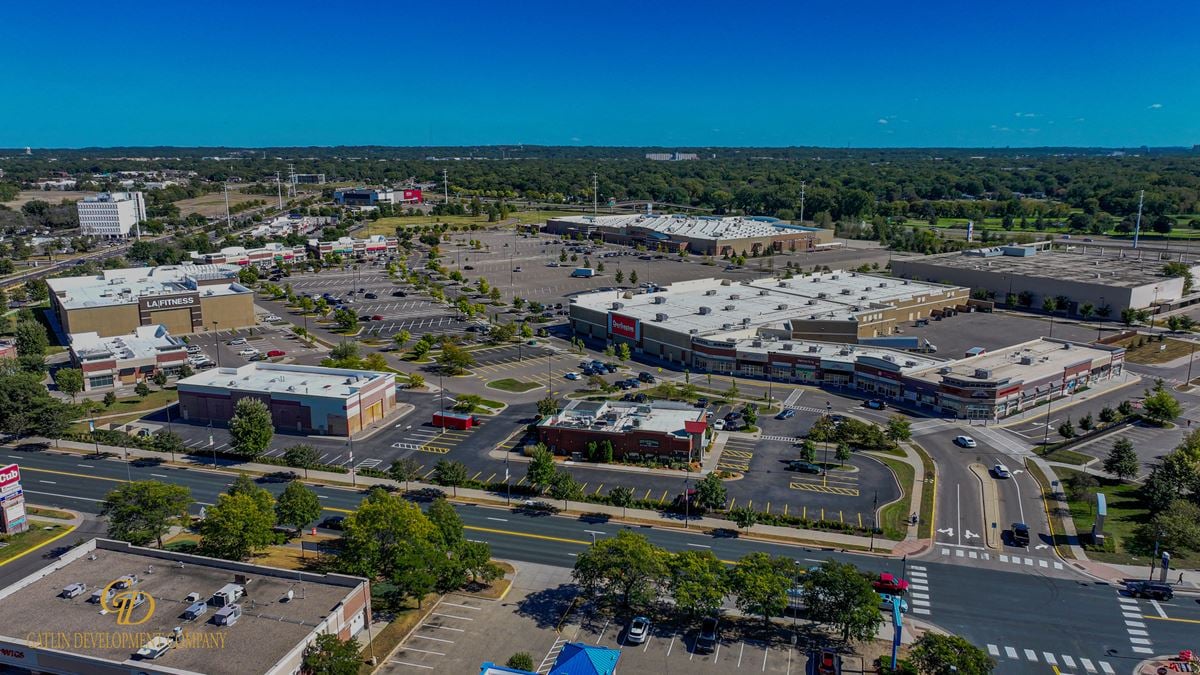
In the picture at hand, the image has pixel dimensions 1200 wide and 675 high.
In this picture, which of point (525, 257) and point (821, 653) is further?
point (525, 257)

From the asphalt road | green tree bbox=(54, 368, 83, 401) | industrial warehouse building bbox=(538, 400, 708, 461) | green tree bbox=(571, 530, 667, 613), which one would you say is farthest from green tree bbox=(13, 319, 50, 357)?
green tree bbox=(571, 530, 667, 613)

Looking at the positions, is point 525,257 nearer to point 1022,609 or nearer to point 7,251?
point 7,251

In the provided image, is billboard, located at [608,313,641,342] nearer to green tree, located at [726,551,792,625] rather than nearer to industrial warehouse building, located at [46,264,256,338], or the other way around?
industrial warehouse building, located at [46,264,256,338]

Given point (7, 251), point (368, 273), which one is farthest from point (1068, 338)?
point (7, 251)

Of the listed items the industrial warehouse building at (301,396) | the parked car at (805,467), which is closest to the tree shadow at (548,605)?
the parked car at (805,467)

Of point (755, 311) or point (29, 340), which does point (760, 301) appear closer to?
point (755, 311)

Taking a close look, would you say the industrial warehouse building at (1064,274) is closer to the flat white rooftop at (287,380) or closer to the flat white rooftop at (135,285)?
the flat white rooftop at (287,380)
